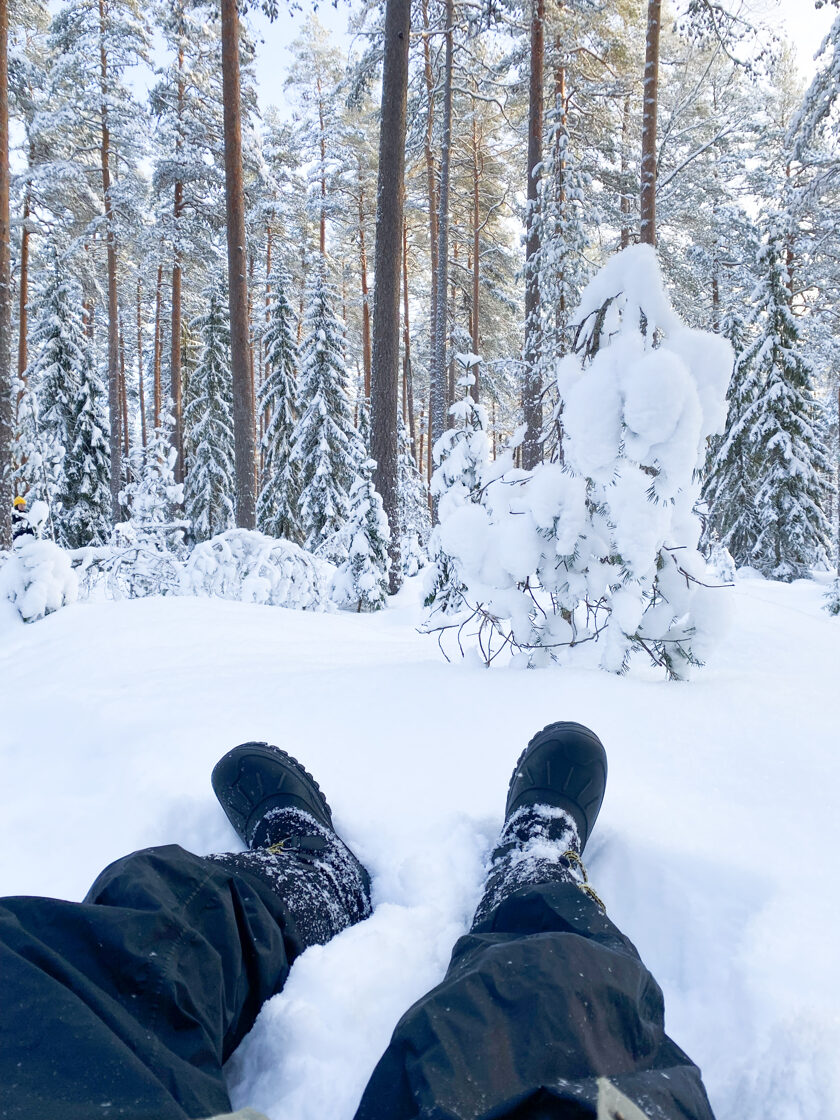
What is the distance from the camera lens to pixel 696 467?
238cm

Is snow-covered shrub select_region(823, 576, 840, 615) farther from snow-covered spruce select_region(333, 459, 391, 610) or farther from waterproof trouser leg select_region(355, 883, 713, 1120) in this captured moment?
waterproof trouser leg select_region(355, 883, 713, 1120)

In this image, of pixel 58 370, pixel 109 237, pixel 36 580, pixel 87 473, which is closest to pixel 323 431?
pixel 109 237

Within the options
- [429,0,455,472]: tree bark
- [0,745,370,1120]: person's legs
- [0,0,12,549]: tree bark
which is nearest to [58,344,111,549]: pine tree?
[0,0,12,549]: tree bark

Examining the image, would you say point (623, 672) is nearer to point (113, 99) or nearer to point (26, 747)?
point (26, 747)

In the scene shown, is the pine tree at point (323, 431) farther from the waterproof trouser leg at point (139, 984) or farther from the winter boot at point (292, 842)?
the waterproof trouser leg at point (139, 984)

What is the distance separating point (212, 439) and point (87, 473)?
3.35m

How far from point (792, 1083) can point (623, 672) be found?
1.56m

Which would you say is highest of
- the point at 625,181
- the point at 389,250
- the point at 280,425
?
the point at 625,181

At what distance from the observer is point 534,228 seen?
907 cm

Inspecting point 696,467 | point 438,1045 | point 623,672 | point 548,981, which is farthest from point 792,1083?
point 696,467

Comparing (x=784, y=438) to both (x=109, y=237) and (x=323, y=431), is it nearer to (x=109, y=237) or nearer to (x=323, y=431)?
(x=323, y=431)

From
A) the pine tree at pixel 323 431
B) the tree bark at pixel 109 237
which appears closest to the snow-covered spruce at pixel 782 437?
the pine tree at pixel 323 431

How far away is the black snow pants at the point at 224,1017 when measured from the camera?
755 mm

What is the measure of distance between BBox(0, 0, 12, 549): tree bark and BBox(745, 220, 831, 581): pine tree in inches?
468
